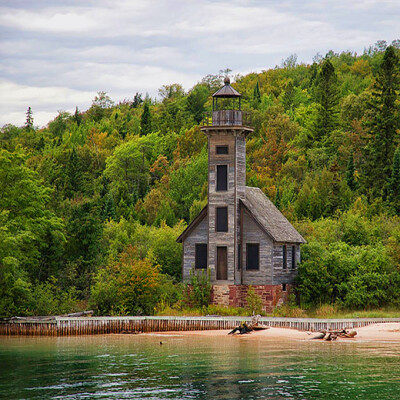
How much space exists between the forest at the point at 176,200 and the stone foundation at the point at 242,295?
3.27 feet

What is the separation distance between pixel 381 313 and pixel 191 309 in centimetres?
1234

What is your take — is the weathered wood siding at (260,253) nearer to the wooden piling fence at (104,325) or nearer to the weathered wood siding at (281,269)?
the weathered wood siding at (281,269)

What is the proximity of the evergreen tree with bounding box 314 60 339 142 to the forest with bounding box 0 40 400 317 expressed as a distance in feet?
0.63

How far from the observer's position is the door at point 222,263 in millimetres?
51638

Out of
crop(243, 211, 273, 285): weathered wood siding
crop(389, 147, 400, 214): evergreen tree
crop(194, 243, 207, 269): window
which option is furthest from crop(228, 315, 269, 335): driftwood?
crop(389, 147, 400, 214): evergreen tree

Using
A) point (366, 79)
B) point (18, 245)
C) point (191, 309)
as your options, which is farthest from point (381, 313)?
point (366, 79)

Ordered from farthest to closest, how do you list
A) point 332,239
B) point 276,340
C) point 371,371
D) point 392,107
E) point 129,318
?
point 392,107 → point 332,239 → point 129,318 → point 276,340 → point 371,371

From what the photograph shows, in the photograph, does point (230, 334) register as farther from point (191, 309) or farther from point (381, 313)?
point (381, 313)

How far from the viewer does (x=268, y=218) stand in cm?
5341

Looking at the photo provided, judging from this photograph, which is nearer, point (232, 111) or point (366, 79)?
point (232, 111)

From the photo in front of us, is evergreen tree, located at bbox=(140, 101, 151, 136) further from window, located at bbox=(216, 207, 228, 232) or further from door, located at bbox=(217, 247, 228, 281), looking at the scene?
door, located at bbox=(217, 247, 228, 281)

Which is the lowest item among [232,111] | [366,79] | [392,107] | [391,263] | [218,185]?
[391,263]

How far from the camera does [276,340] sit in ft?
141

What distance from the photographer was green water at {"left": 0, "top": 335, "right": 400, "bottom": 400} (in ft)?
94.6
